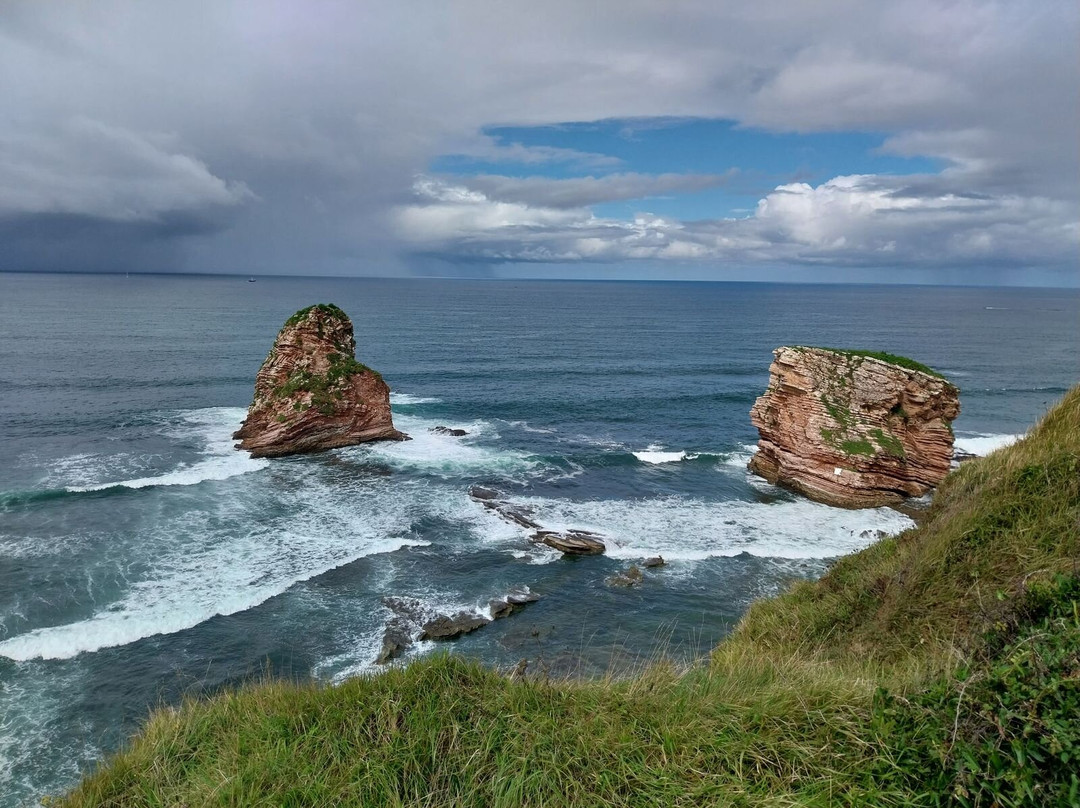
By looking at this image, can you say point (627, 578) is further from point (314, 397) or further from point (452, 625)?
point (314, 397)

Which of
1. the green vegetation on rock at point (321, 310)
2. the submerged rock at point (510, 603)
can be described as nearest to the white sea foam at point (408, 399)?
the green vegetation on rock at point (321, 310)

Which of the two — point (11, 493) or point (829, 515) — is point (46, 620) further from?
point (829, 515)

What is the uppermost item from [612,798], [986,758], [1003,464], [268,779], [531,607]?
[1003,464]

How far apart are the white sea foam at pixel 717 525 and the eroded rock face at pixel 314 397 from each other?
13.2 meters

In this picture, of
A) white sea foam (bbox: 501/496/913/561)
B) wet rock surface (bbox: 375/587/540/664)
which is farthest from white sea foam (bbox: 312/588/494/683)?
white sea foam (bbox: 501/496/913/561)

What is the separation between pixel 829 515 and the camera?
96.5ft

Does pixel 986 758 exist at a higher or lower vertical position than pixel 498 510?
higher

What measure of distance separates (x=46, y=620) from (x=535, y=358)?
5722cm

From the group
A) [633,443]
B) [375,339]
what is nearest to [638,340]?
[375,339]

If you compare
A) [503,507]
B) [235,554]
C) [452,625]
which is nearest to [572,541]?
[503,507]

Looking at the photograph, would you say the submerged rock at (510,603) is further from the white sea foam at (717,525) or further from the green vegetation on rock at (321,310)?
the green vegetation on rock at (321,310)

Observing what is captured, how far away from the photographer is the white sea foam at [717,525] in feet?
83.2

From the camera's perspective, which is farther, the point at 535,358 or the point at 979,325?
the point at 979,325

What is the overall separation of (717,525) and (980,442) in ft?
82.4
